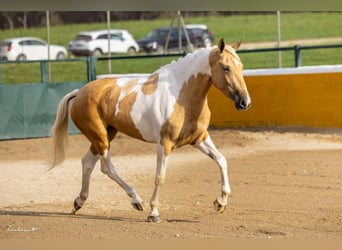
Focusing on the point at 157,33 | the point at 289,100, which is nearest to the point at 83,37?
the point at 157,33

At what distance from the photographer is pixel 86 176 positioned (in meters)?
8.57

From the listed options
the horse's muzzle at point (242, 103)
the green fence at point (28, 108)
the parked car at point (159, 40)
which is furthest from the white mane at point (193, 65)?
the parked car at point (159, 40)

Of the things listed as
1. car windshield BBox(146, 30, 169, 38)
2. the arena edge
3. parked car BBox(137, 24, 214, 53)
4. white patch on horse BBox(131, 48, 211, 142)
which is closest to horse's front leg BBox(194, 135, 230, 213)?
white patch on horse BBox(131, 48, 211, 142)

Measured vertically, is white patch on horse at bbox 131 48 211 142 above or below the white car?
above

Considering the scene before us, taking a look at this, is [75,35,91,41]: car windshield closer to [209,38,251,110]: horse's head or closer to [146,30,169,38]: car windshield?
[146,30,169,38]: car windshield

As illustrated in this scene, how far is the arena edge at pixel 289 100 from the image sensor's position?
1459cm

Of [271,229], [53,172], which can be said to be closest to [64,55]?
[53,172]

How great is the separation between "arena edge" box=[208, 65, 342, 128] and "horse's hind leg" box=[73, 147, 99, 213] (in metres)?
6.93

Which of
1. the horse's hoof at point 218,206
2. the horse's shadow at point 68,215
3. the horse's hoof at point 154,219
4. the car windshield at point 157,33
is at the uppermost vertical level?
the horse's hoof at point 218,206

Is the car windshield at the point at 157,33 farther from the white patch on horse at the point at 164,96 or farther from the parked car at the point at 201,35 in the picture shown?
the white patch on horse at the point at 164,96

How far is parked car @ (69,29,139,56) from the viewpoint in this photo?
30.6 meters

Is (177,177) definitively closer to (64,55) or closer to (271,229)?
(271,229)

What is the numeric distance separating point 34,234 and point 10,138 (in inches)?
386

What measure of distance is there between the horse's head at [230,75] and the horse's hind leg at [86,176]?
1.79 m
